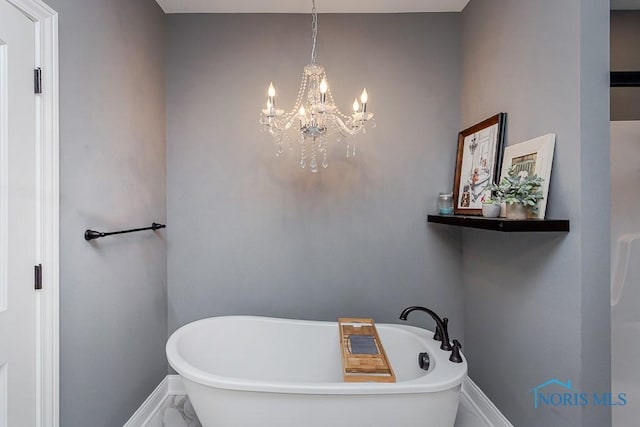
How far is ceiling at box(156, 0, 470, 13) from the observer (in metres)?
2.25

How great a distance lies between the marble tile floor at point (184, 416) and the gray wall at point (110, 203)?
177 mm

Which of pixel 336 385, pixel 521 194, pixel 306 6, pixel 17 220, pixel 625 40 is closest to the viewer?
pixel 17 220

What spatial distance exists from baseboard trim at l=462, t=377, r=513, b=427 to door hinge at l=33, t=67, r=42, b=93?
109 inches

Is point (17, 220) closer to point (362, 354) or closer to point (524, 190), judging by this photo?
point (362, 354)

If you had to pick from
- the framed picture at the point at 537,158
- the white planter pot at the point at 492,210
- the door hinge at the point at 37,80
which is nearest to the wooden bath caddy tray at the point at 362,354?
the white planter pot at the point at 492,210

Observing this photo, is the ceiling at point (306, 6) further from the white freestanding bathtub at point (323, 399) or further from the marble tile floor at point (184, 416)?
the marble tile floor at point (184, 416)

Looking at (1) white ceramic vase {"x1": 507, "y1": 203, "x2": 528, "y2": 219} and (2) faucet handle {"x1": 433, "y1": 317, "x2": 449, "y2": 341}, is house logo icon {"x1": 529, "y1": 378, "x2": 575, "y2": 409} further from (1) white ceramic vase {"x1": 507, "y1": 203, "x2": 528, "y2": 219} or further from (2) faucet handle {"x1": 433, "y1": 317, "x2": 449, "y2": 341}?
(1) white ceramic vase {"x1": 507, "y1": 203, "x2": 528, "y2": 219}

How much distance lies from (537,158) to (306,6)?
5.95 feet

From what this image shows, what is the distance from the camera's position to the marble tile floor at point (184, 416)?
78.4 inches

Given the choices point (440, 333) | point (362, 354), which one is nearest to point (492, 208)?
point (440, 333)

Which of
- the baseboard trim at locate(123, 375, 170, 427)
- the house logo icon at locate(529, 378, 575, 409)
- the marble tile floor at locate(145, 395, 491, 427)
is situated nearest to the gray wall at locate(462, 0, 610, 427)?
the house logo icon at locate(529, 378, 575, 409)

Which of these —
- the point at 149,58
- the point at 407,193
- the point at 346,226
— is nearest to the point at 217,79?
the point at 149,58

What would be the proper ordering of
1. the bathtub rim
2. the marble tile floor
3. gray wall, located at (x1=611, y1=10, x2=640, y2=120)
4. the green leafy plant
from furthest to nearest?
the marble tile floor < gray wall, located at (x1=611, y1=10, x2=640, y2=120) < the green leafy plant < the bathtub rim

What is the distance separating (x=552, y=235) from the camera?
1.48 meters
